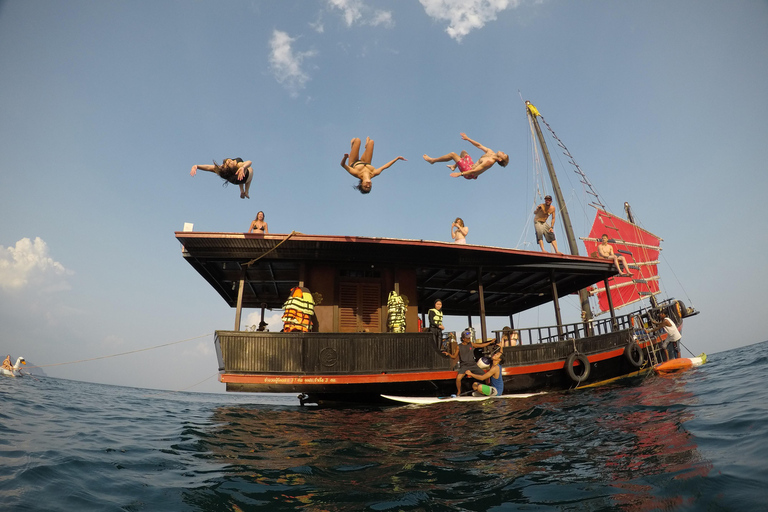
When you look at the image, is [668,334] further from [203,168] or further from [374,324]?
[203,168]

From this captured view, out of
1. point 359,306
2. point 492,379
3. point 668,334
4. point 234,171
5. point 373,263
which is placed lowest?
point 492,379

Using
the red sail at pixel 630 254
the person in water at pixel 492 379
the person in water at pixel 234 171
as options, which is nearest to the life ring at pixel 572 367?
the person in water at pixel 492 379

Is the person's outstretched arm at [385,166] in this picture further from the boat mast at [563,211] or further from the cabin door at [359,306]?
the boat mast at [563,211]

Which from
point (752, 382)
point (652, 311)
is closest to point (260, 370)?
point (752, 382)

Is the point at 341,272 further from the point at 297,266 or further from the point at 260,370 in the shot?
the point at 260,370

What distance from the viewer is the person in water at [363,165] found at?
8.56 meters

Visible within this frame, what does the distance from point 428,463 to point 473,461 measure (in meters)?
0.46

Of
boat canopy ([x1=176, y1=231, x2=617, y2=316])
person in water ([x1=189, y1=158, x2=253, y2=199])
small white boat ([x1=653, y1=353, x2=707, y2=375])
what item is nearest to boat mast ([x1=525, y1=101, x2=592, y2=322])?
boat canopy ([x1=176, y1=231, x2=617, y2=316])

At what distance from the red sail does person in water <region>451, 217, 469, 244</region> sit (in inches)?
555

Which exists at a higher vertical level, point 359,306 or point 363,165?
point 363,165

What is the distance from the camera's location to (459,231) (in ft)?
38.5

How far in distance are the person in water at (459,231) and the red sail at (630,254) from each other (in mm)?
14096

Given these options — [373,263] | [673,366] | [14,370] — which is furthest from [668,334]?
[14,370]

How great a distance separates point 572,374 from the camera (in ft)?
32.5
